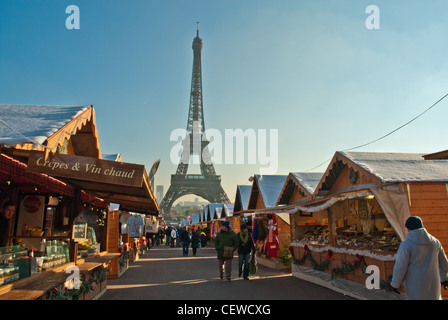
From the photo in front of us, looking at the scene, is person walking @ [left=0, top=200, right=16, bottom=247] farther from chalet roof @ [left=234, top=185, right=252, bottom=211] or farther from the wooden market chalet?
chalet roof @ [left=234, top=185, right=252, bottom=211]

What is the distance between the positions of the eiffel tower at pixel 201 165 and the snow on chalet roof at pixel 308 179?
4554cm

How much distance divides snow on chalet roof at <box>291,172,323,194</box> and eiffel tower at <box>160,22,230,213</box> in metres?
45.5

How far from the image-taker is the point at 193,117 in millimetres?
65188

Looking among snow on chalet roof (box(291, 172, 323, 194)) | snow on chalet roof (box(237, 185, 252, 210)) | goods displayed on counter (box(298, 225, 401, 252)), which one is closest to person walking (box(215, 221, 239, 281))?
goods displayed on counter (box(298, 225, 401, 252))

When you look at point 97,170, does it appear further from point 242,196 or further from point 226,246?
point 242,196

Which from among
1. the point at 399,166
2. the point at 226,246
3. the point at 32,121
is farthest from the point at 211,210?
the point at 32,121

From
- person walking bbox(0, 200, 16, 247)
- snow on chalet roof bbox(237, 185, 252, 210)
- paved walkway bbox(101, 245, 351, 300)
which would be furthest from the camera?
snow on chalet roof bbox(237, 185, 252, 210)

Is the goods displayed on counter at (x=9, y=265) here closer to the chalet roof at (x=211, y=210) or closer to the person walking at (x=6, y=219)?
the person walking at (x=6, y=219)

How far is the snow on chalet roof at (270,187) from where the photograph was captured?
15.8 m

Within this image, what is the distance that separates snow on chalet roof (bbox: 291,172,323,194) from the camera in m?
11.0
